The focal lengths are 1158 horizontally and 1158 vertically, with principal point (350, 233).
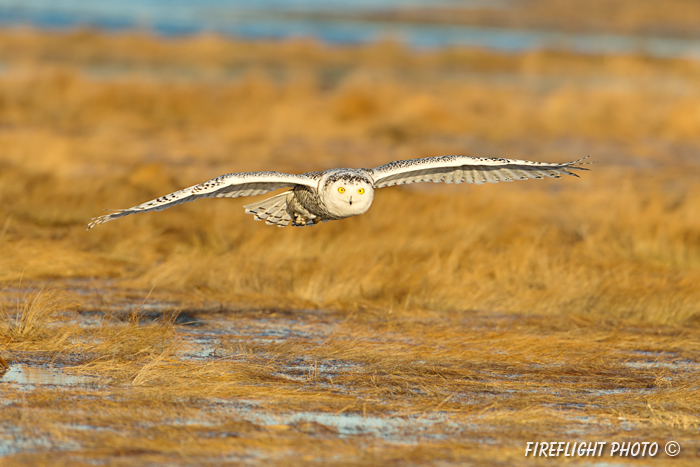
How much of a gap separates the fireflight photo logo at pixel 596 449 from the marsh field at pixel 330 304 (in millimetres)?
58

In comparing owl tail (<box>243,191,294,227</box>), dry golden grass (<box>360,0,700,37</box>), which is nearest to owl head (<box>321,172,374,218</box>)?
owl tail (<box>243,191,294,227</box>)

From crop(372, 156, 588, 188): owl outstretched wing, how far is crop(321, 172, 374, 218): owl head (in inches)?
23.4

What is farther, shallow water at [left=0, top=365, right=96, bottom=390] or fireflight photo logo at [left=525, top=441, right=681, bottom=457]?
shallow water at [left=0, top=365, right=96, bottom=390]

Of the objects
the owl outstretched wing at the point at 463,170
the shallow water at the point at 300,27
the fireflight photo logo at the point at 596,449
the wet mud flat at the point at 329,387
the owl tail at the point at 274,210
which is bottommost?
the fireflight photo logo at the point at 596,449

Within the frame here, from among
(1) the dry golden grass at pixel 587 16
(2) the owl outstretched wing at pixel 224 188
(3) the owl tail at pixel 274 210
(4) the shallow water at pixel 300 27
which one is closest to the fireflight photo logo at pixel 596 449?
(2) the owl outstretched wing at pixel 224 188

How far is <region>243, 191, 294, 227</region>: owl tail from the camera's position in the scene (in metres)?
10.0

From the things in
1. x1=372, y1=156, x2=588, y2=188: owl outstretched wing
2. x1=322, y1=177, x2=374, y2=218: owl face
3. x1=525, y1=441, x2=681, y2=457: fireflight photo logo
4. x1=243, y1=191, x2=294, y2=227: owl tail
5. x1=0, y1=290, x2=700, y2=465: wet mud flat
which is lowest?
x1=525, y1=441, x2=681, y2=457: fireflight photo logo

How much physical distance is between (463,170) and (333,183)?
1604 millimetres

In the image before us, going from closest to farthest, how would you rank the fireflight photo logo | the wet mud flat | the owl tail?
the wet mud flat
the fireflight photo logo
the owl tail

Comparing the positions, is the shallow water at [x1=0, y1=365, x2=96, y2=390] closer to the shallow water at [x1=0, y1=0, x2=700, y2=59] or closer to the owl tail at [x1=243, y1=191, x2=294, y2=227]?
the owl tail at [x1=243, y1=191, x2=294, y2=227]

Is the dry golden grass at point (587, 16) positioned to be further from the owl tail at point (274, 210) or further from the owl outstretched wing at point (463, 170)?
the owl tail at point (274, 210)

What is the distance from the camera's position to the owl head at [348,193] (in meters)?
8.67

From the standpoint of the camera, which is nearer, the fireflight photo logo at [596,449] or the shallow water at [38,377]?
the fireflight photo logo at [596,449]

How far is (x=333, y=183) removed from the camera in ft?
28.8
